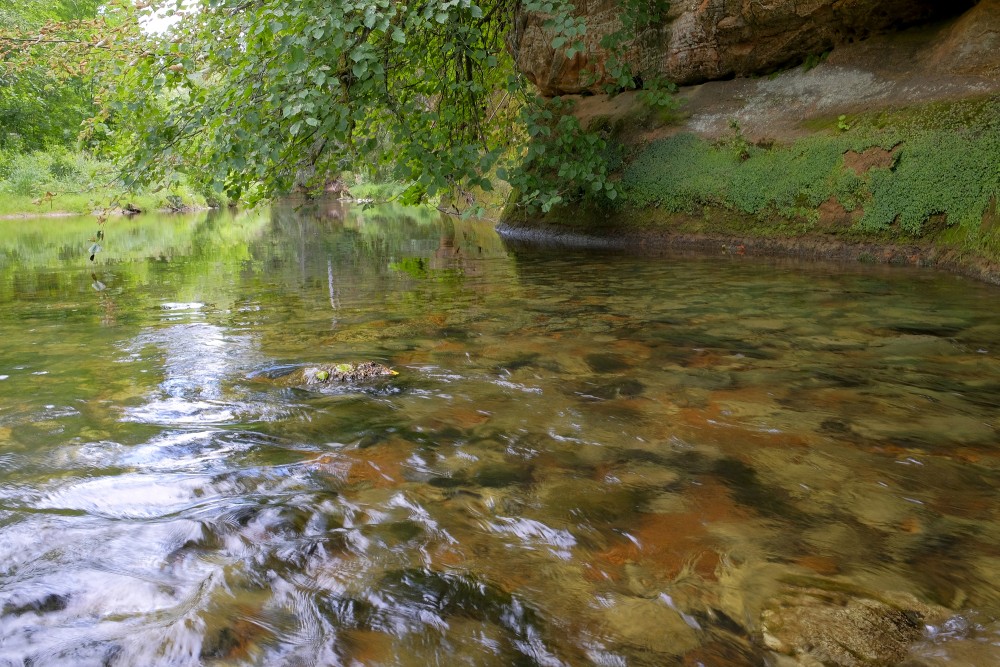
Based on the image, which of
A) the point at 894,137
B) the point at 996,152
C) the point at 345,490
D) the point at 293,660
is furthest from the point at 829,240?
the point at 293,660

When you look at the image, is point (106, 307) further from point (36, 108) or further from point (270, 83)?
point (36, 108)

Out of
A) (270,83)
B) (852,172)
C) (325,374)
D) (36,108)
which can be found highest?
(36,108)

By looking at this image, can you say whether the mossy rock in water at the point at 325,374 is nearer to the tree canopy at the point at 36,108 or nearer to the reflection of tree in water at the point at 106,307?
the reflection of tree in water at the point at 106,307

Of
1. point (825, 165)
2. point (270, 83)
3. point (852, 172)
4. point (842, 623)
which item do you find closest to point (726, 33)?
point (825, 165)

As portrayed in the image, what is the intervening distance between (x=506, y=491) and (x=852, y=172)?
29.0ft

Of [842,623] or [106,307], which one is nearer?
[842,623]

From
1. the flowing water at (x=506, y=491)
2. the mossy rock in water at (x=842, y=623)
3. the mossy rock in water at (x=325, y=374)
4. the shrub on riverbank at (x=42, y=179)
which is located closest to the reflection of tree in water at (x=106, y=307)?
the flowing water at (x=506, y=491)

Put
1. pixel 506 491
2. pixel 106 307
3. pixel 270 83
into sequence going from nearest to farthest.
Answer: pixel 506 491
pixel 106 307
pixel 270 83

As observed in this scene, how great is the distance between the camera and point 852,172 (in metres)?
9.55

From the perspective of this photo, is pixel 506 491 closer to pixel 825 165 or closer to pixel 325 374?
pixel 325 374

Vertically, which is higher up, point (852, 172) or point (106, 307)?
point (852, 172)

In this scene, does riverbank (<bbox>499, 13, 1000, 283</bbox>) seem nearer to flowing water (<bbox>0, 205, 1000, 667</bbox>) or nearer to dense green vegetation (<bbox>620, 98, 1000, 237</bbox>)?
dense green vegetation (<bbox>620, 98, 1000, 237</bbox>)

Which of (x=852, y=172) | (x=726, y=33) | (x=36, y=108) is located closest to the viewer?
(x=852, y=172)

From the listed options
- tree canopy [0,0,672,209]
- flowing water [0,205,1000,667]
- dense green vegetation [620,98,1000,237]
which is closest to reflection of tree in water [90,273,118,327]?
flowing water [0,205,1000,667]
